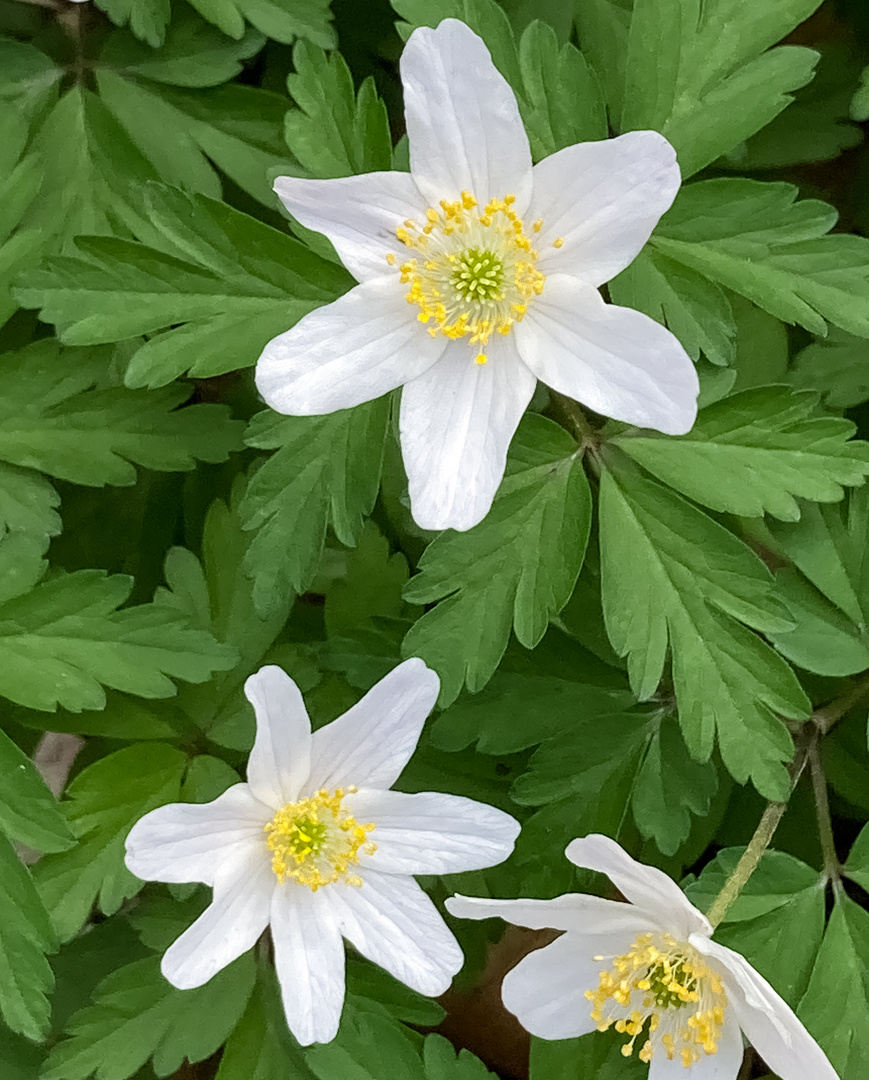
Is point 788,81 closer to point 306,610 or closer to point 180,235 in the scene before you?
point 180,235

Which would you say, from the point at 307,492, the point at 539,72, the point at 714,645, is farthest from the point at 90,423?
the point at 714,645

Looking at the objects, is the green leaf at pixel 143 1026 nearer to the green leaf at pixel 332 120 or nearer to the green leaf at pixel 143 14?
the green leaf at pixel 332 120

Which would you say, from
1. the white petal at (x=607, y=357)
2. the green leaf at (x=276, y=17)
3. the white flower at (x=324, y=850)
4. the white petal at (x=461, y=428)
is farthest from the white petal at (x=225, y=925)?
the green leaf at (x=276, y=17)

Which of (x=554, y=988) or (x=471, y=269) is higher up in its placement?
(x=471, y=269)

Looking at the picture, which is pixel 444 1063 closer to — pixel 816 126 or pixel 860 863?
pixel 860 863

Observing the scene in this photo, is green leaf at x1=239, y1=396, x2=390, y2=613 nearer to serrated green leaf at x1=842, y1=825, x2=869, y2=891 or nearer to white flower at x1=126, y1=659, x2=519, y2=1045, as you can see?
white flower at x1=126, y1=659, x2=519, y2=1045

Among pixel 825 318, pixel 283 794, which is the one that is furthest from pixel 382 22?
pixel 283 794
